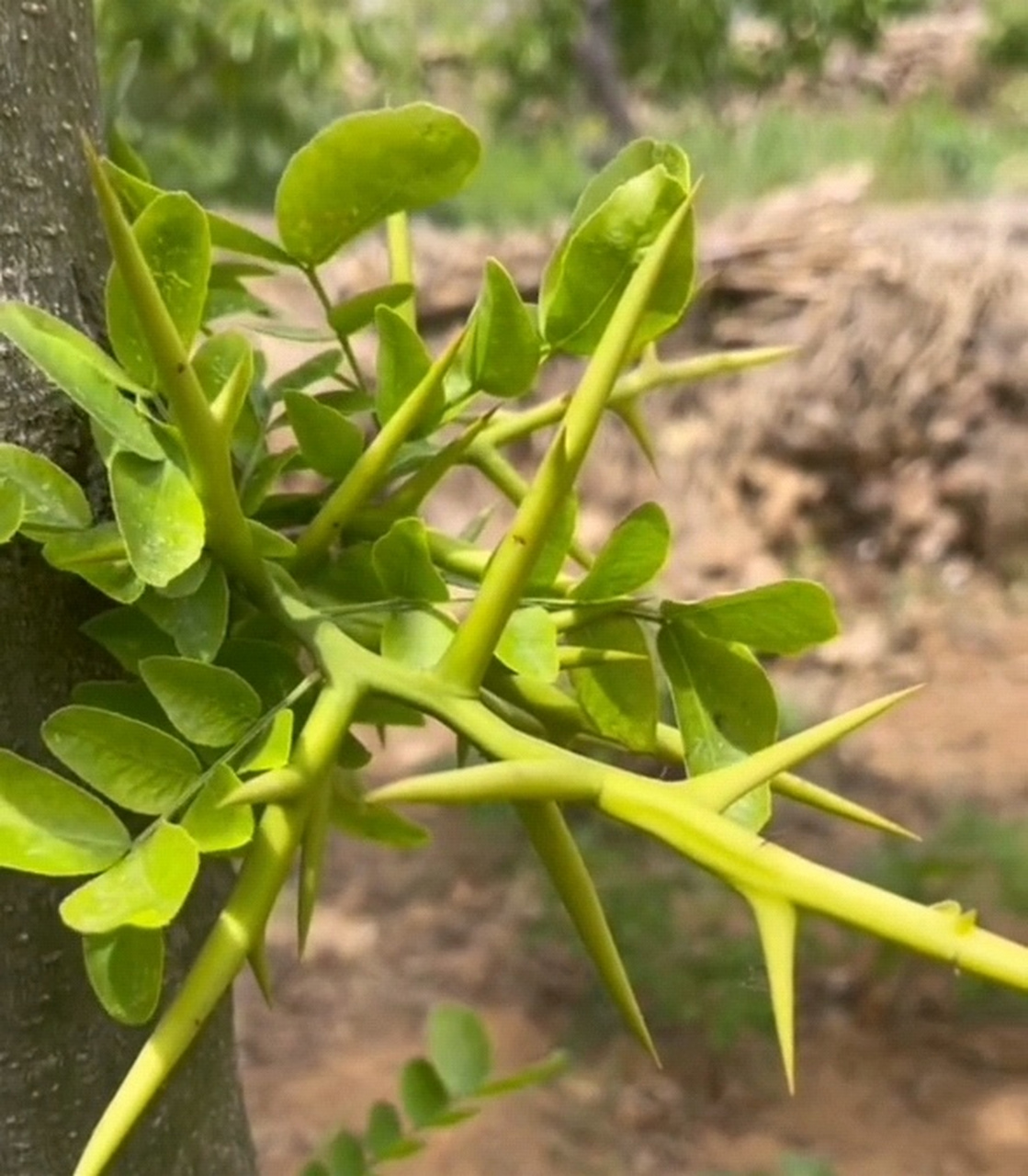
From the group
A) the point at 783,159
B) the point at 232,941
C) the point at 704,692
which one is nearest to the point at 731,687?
the point at 704,692

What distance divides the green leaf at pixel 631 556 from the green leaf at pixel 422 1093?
22 centimetres

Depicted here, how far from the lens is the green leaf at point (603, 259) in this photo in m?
0.24

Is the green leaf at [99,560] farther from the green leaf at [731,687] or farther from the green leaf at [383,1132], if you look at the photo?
the green leaf at [383,1132]

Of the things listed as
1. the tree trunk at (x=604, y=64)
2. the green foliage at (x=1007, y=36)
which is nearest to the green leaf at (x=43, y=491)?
the tree trunk at (x=604, y=64)

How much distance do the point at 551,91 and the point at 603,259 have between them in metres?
4.08

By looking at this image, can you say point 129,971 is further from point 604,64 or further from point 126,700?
point 604,64

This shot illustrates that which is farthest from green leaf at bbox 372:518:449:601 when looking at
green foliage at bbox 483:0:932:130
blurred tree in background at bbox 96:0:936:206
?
green foliage at bbox 483:0:932:130

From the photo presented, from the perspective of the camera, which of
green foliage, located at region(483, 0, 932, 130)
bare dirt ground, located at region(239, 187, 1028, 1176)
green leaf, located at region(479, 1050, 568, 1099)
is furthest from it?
green foliage, located at region(483, 0, 932, 130)

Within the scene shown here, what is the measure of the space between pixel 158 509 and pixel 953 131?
3844 mm

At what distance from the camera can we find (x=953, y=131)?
370 cm

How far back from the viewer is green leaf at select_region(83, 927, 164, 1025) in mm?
212

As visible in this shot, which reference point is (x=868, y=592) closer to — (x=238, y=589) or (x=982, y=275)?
(x=982, y=275)

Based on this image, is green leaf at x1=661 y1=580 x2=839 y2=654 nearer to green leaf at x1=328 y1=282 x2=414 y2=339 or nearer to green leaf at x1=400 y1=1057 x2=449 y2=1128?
green leaf at x1=328 y1=282 x2=414 y2=339

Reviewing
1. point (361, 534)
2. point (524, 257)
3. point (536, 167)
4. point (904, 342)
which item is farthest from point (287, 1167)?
point (536, 167)
